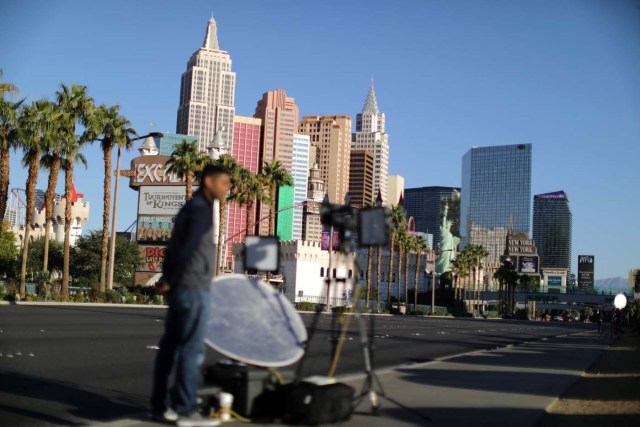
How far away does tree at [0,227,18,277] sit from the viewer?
275ft

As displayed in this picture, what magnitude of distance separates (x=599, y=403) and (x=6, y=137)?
3681 cm

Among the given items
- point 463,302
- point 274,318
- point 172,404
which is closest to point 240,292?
point 274,318

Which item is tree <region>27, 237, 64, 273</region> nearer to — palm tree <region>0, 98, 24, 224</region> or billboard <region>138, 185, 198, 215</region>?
billboard <region>138, 185, 198, 215</region>

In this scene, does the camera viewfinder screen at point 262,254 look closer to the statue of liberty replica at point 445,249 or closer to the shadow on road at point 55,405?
the shadow on road at point 55,405

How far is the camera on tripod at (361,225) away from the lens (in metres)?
6.34

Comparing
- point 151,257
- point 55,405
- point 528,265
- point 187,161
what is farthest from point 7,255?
point 528,265

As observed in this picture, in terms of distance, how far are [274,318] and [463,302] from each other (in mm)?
130645

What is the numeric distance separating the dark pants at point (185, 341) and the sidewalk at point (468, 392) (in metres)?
0.63

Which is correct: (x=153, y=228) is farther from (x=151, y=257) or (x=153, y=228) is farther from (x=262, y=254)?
(x=262, y=254)

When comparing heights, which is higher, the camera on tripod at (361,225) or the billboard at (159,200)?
the billboard at (159,200)

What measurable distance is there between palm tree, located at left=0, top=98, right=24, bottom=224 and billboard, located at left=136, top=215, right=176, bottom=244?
183 ft

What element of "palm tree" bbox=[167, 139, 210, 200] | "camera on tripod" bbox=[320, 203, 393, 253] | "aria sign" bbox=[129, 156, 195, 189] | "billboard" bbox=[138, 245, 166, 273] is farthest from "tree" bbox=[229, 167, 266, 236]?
"camera on tripod" bbox=[320, 203, 393, 253]

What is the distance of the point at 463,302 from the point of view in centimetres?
13375

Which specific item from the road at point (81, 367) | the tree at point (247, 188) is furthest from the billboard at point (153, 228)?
the road at point (81, 367)
